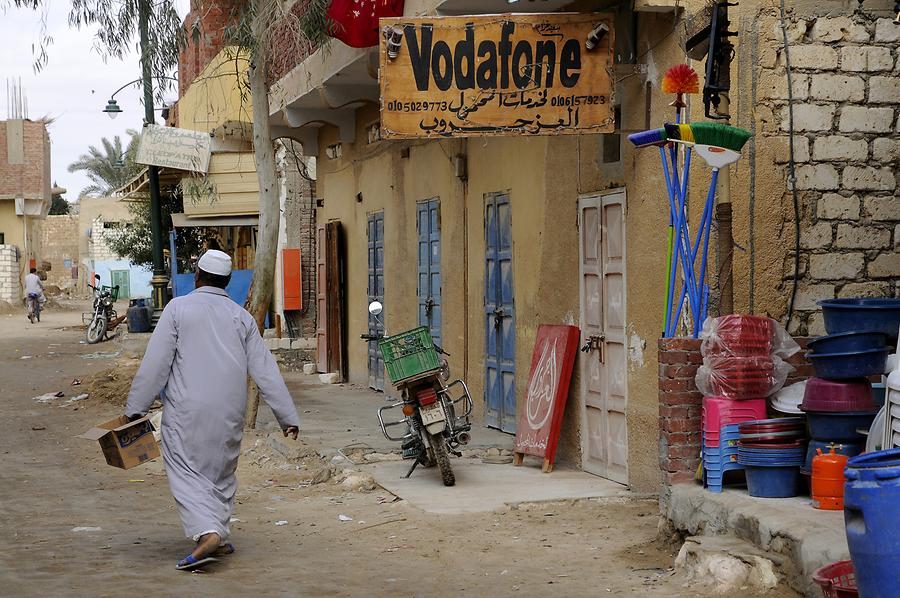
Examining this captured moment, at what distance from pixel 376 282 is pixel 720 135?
9.25m

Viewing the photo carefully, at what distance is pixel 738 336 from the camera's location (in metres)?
6.60

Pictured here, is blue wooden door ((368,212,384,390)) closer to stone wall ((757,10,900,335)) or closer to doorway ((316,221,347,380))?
doorway ((316,221,347,380))

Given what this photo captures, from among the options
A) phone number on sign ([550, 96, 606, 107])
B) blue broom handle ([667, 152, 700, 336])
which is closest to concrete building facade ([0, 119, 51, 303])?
phone number on sign ([550, 96, 606, 107])

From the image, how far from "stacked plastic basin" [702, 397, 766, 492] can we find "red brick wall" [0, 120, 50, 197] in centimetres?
4475

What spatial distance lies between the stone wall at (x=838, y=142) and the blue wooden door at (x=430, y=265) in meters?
6.09

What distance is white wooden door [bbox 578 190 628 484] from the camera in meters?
8.58

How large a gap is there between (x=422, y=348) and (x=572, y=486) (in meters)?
1.44

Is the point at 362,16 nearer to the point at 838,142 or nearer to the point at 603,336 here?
the point at 603,336

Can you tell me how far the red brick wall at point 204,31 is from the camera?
1293 cm

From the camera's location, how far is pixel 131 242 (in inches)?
1276

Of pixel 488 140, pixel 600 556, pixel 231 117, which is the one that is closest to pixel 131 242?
pixel 231 117

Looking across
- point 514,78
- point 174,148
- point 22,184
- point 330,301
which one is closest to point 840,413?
point 514,78

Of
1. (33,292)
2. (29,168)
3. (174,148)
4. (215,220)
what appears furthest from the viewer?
(29,168)

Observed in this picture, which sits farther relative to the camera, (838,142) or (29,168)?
(29,168)
